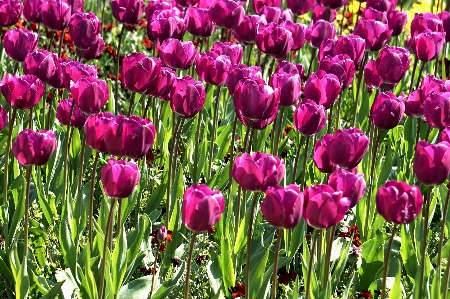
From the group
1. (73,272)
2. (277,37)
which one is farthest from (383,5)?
(73,272)

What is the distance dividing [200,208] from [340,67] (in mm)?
1267

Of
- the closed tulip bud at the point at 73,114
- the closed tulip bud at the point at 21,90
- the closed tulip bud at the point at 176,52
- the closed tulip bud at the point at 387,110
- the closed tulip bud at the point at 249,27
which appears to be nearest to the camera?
the closed tulip bud at the point at 21,90

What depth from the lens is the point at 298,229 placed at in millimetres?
3020

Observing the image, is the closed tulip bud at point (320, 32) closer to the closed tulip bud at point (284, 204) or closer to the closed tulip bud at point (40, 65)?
the closed tulip bud at point (40, 65)

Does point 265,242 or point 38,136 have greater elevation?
point 38,136

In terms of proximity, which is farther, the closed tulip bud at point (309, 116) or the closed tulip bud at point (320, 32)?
the closed tulip bud at point (320, 32)

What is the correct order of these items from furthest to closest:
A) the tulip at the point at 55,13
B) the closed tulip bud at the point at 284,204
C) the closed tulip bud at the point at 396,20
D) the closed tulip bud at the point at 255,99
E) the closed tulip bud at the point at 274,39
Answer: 1. the closed tulip bud at the point at 396,20
2. the tulip at the point at 55,13
3. the closed tulip bud at the point at 274,39
4. the closed tulip bud at the point at 255,99
5. the closed tulip bud at the point at 284,204

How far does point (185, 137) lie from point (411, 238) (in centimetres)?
148

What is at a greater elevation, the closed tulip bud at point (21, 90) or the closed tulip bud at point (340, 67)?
the closed tulip bud at point (340, 67)

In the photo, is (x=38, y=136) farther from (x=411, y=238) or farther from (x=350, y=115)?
(x=350, y=115)

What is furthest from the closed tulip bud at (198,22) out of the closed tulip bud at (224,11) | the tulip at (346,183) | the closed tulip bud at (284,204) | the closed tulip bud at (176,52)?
the closed tulip bud at (284,204)

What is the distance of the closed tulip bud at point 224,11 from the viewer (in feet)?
13.1

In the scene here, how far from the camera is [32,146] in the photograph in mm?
2477

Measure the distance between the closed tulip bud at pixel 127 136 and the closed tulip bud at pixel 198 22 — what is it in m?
1.54
